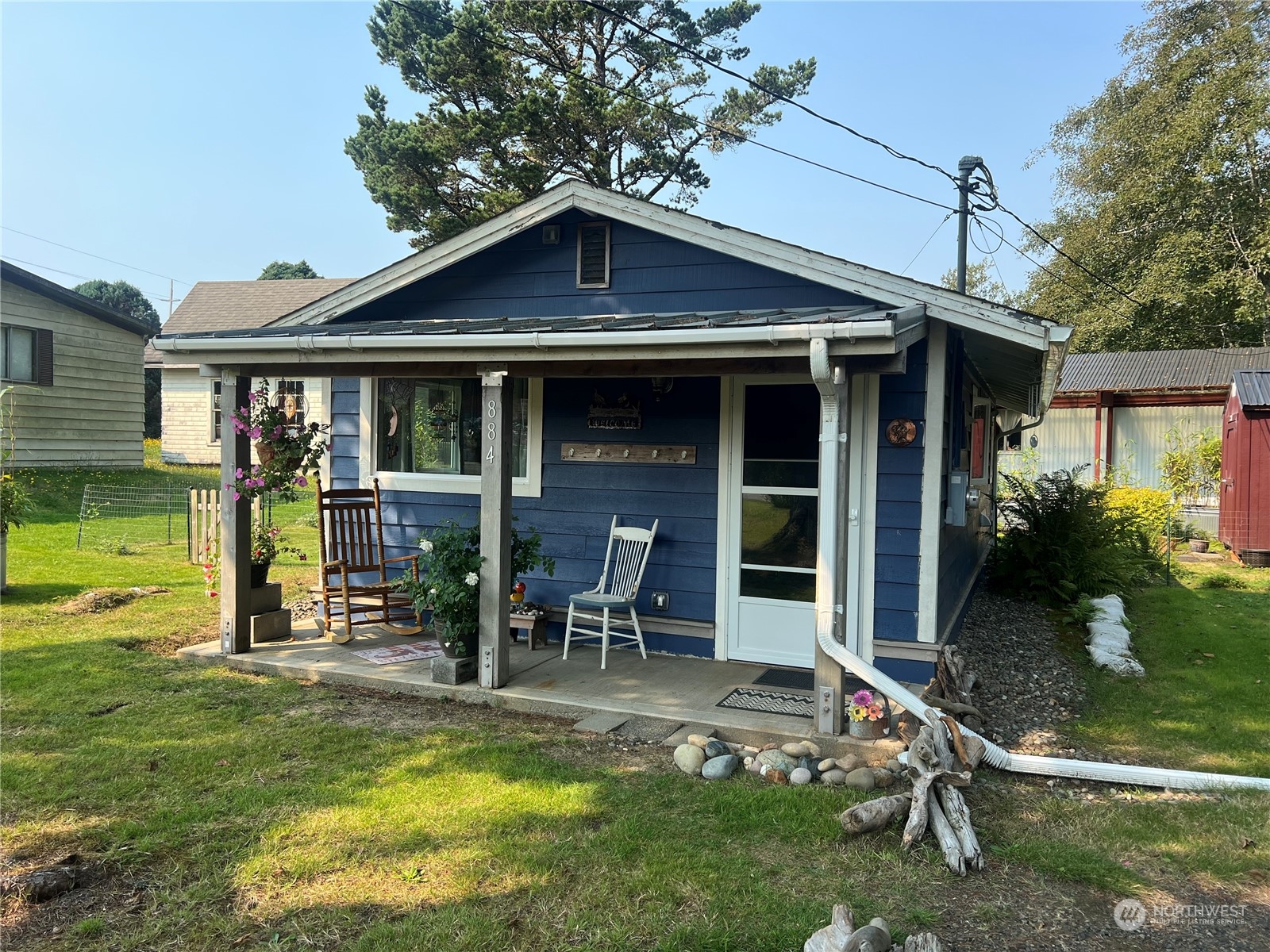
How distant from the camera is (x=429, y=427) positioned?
21.7ft

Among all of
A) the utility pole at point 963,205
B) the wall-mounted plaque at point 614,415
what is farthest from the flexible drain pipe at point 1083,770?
the utility pole at point 963,205

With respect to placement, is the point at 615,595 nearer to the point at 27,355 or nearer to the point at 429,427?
the point at 429,427

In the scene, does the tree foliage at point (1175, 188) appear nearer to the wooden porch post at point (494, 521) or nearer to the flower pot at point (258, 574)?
the wooden porch post at point (494, 521)

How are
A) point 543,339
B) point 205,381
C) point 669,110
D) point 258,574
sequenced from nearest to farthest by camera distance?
point 543,339 → point 258,574 → point 669,110 → point 205,381

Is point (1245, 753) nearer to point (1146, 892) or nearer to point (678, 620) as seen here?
point (1146, 892)

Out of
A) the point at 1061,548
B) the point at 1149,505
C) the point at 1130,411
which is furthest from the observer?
the point at 1130,411

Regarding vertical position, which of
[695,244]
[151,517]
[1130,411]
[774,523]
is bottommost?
[151,517]

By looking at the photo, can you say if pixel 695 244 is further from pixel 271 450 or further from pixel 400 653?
pixel 400 653

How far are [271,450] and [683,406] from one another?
2.83 m

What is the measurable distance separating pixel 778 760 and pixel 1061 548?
5.95 m

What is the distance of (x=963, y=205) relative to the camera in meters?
11.7

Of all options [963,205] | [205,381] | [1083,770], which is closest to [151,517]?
[205,381]

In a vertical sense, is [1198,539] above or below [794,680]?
above

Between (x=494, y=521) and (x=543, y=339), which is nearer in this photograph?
(x=543, y=339)
